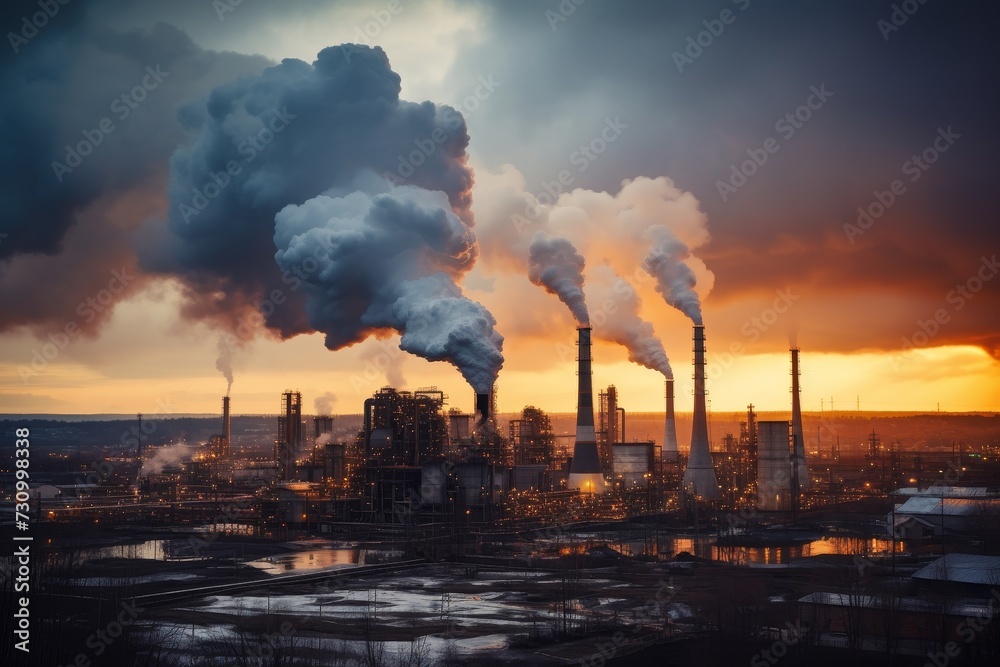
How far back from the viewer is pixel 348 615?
Result: 3173cm

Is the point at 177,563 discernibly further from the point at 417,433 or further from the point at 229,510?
the point at 229,510

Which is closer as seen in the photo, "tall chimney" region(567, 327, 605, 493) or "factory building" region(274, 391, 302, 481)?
"tall chimney" region(567, 327, 605, 493)

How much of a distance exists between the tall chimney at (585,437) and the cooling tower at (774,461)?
36.6 ft

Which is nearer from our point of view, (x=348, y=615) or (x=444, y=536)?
(x=348, y=615)

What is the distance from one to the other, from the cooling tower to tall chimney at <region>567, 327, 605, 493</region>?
36.6ft

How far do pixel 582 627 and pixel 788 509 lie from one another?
41.3 meters

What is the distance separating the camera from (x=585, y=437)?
64938 mm

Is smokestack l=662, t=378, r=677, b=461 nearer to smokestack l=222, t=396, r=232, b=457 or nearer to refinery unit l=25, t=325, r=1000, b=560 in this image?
refinery unit l=25, t=325, r=1000, b=560

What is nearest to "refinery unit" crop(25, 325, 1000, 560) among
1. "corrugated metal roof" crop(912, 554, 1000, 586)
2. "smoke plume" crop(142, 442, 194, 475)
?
"corrugated metal roof" crop(912, 554, 1000, 586)

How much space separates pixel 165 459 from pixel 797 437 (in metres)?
72.9

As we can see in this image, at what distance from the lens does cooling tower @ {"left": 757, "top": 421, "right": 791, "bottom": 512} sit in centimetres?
6812

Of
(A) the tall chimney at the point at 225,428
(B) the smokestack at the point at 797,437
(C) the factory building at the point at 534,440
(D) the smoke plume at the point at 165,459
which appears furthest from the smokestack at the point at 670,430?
(D) the smoke plume at the point at 165,459

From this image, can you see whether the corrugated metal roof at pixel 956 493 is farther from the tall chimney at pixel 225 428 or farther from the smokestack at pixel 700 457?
the tall chimney at pixel 225 428

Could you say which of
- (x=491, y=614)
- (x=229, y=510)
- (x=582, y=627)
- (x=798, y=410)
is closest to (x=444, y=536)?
(x=491, y=614)
